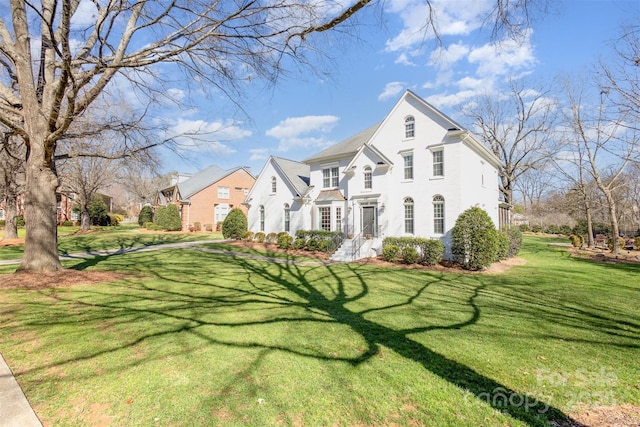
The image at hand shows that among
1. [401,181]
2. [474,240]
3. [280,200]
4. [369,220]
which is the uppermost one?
[401,181]

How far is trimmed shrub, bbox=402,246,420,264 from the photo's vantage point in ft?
47.5

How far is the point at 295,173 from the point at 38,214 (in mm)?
17119

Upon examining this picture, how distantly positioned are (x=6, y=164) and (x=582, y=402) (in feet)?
102

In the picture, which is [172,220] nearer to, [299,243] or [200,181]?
[200,181]

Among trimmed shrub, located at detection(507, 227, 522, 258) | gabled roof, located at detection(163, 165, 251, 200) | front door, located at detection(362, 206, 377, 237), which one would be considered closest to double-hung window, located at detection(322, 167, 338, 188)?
front door, located at detection(362, 206, 377, 237)

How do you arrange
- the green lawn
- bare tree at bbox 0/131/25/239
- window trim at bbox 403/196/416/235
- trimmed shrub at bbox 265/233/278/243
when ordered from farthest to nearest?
trimmed shrub at bbox 265/233/278/243 → bare tree at bbox 0/131/25/239 → window trim at bbox 403/196/416/235 → the green lawn

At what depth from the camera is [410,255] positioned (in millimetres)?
14508

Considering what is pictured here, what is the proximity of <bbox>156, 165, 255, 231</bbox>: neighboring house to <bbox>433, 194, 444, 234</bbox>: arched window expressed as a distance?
83.0ft

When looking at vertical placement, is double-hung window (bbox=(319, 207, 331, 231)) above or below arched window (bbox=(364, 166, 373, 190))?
below

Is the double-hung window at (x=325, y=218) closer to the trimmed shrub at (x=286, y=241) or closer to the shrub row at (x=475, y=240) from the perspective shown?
the trimmed shrub at (x=286, y=241)

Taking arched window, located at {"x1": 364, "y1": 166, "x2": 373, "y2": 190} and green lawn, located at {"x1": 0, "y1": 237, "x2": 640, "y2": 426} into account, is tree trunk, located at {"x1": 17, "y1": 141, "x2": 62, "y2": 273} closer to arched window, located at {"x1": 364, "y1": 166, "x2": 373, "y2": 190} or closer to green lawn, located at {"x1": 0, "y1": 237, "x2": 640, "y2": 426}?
green lawn, located at {"x1": 0, "y1": 237, "x2": 640, "y2": 426}

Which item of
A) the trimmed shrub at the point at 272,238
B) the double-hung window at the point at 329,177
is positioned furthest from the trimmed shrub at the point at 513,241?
the trimmed shrub at the point at 272,238

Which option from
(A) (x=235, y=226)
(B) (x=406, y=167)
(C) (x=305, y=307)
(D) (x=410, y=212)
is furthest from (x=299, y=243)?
(C) (x=305, y=307)

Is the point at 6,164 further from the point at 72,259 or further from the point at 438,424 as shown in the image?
the point at 438,424
